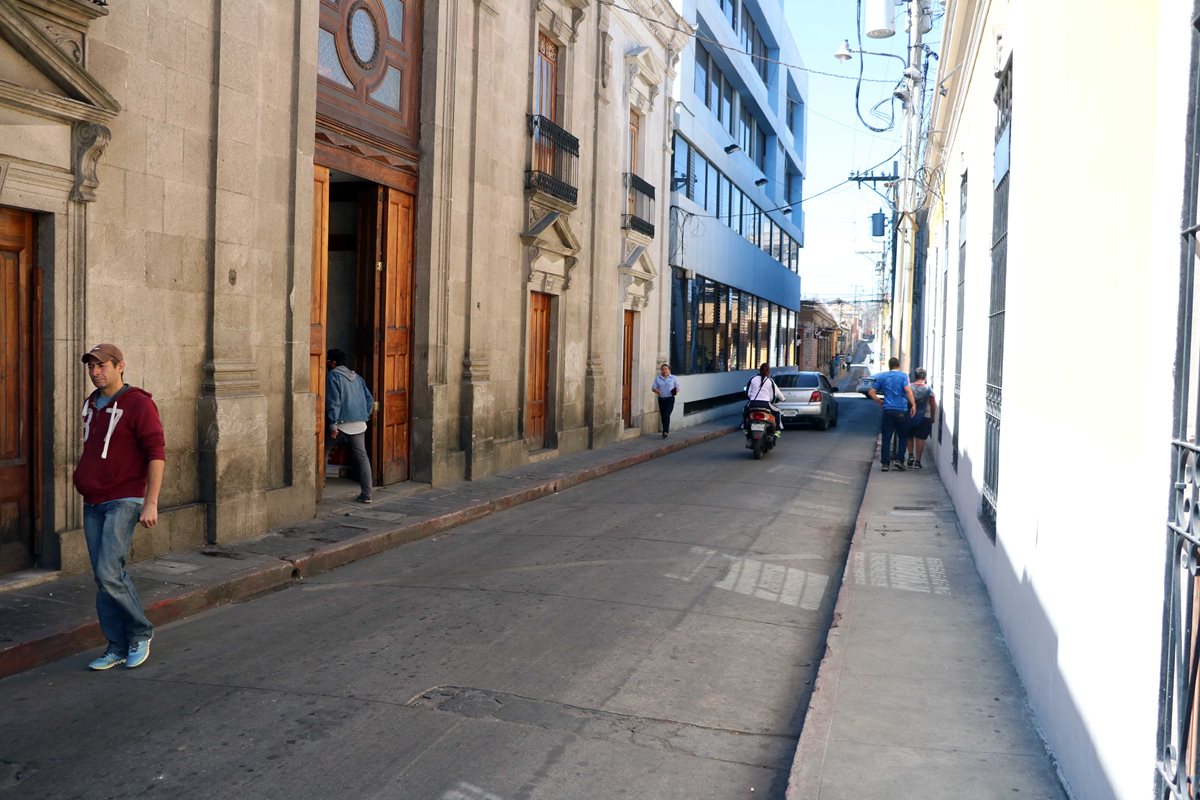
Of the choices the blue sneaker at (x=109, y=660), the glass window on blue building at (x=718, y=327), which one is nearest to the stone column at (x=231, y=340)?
the blue sneaker at (x=109, y=660)

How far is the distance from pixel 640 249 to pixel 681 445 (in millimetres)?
4278

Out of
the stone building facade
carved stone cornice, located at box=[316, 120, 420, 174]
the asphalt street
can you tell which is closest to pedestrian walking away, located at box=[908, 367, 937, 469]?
the stone building facade

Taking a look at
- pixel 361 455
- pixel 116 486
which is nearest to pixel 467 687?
pixel 116 486

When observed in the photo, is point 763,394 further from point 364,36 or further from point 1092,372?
point 1092,372

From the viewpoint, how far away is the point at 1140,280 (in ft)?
10.7

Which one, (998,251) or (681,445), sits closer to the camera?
(998,251)

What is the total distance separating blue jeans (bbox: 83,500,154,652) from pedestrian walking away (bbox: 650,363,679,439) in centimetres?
1726

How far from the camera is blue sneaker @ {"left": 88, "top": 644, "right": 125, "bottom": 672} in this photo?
5871mm

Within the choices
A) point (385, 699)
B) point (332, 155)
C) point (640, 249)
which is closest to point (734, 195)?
point (640, 249)

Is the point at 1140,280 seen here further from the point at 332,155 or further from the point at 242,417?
the point at 332,155

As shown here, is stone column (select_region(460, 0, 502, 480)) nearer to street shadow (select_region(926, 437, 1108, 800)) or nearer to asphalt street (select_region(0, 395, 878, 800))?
asphalt street (select_region(0, 395, 878, 800))

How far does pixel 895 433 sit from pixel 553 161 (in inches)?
288

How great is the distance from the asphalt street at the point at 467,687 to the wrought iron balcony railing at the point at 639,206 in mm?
12758

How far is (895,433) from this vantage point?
55.5 feet
